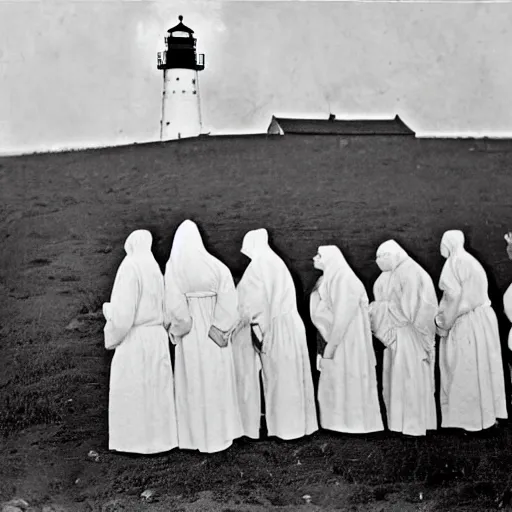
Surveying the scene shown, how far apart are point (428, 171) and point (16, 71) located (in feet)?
10.5

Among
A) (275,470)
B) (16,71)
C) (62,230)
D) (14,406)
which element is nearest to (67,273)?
(62,230)

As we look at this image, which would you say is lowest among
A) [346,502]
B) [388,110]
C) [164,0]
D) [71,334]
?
[346,502]

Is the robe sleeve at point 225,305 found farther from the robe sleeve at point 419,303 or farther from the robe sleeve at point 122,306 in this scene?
the robe sleeve at point 419,303

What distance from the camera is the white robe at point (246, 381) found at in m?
5.42

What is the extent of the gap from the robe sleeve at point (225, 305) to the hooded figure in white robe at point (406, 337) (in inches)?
41.8

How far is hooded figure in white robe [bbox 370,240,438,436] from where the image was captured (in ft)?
18.1

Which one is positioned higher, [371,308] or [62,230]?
[62,230]

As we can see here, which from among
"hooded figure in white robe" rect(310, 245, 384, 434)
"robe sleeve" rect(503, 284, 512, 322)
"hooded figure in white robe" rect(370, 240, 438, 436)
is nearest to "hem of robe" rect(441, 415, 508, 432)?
"hooded figure in white robe" rect(370, 240, 438, 436)

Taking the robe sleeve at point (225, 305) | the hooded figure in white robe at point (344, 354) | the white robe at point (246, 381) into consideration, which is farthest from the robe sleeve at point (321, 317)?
the robe sleeve at point (225, 305)

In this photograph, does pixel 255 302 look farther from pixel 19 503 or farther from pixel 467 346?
pixel 19 503

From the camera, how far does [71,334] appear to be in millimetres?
5426

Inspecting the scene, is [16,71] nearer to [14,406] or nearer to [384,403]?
[14,406]

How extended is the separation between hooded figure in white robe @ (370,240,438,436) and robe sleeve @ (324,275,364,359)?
0.23 meters

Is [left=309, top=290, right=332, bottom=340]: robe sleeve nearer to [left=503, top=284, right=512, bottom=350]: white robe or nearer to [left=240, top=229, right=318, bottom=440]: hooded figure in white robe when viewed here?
[left=240, top=229, right=318, bottom=440]: hooded figure in white robe
